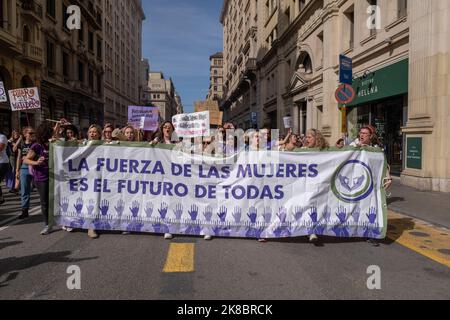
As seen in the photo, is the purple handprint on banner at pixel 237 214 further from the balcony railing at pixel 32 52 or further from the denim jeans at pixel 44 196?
the balcony railing at pixel 32 52

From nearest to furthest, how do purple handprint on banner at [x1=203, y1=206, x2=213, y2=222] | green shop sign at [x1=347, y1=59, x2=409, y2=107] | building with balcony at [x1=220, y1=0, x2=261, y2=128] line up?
purple handprint on banner at [x1=203, y1=206, x2=213, y2=222]
green shop sign at [x1=347, y1=59, x2=409, y2=107]
building with balcony at [x1=220, y1=0, x2=261, y2=128]

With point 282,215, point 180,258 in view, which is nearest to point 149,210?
point 180,258

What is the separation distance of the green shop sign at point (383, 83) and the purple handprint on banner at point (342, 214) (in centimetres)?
853

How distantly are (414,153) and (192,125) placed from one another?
25.0ft

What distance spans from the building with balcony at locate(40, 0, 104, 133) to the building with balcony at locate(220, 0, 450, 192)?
65.0 feet

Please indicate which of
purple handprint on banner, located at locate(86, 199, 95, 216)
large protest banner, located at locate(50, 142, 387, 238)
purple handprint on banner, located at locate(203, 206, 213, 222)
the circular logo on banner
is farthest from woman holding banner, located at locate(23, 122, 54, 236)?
the circular logo on banner

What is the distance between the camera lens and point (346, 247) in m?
5.36

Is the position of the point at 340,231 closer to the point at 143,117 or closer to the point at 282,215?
the point at 282,215

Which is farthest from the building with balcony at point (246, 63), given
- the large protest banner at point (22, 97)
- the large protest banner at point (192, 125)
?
the large protest banner at point (192, 125)

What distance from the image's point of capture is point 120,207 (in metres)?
5.84

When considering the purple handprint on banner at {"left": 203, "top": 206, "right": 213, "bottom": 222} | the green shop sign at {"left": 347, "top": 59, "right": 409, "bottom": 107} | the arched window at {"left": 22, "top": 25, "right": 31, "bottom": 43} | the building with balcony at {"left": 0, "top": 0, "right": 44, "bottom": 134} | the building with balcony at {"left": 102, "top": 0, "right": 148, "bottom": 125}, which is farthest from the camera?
the building with balcony at {"left": 102, "top": 0, "right": 148, "bottom": 125}

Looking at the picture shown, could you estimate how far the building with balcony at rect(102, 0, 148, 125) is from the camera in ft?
186

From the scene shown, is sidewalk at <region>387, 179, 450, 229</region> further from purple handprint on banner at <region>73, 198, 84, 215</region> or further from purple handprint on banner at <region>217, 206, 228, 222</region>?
purple handprint on banner at <region>73, 198, 84, 215</region>
